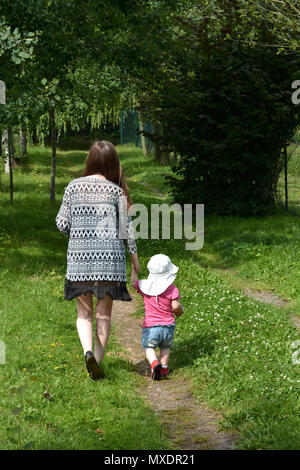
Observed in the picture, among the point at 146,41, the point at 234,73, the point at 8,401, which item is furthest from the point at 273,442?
the point at 234,73

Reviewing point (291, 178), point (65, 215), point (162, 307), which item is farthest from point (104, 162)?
point (291, 178)

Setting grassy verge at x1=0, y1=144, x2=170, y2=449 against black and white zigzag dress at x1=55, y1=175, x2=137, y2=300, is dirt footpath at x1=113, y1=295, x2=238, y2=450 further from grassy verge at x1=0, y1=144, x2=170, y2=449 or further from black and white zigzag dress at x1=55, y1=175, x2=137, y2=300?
black and white zigzag dress at x1=55, y1=175, x2=137, y2=300

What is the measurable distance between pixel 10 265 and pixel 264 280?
387cm

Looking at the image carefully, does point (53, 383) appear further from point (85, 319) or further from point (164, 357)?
point (164, 357)

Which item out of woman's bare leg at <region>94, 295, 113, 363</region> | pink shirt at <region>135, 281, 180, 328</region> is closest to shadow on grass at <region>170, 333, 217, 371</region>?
pink shirt at <region>135, 281, 180, 328</region>

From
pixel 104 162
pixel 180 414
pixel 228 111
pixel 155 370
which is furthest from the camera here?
pixel 228 111

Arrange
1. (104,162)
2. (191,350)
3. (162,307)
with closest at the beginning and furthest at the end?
(104,162) < (162,307) < (191,350)

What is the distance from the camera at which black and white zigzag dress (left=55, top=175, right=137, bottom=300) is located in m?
5.86

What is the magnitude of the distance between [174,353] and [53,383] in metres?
1.71

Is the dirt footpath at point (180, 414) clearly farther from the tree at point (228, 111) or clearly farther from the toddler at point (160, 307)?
the tree at point (228, 111)

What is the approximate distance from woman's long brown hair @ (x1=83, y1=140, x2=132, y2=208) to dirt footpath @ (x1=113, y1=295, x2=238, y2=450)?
1935 millimetres

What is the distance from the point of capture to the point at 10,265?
9.99m

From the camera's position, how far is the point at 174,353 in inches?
270

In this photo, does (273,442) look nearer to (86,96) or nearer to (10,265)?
(10,265)
